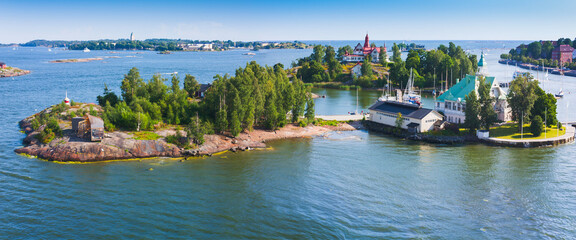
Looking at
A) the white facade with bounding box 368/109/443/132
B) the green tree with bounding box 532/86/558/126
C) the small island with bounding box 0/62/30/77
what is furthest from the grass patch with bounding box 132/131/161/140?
the small island with bounding box 0/62/30/77

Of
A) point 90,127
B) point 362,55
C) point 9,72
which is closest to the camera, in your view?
point 90,127

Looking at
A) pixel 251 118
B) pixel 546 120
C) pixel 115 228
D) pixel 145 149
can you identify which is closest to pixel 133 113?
pixel 145 149

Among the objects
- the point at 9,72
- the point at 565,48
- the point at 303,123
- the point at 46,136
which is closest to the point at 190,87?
the point at 303,123

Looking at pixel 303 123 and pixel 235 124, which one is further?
pixel 303 123

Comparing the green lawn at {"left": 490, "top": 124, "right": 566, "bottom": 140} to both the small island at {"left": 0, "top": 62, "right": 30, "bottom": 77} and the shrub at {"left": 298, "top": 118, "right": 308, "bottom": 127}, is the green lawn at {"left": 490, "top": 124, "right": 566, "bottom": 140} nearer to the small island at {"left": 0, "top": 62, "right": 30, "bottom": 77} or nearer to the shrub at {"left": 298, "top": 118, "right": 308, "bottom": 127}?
the shrub at {"left": 298, "top": 118, "right": 308, "bottom": 127}

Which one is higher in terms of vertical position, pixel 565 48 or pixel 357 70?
pixel 565 48

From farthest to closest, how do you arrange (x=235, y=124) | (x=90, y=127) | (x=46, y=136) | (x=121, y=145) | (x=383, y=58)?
(x=383, y=58), (x=235, y=124), (x=46, y=136), (x=90, y=127), (x=121, y=145)

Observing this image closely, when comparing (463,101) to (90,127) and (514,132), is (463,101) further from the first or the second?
(90,127)

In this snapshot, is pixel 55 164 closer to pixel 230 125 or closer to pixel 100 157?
pixel 100 157
